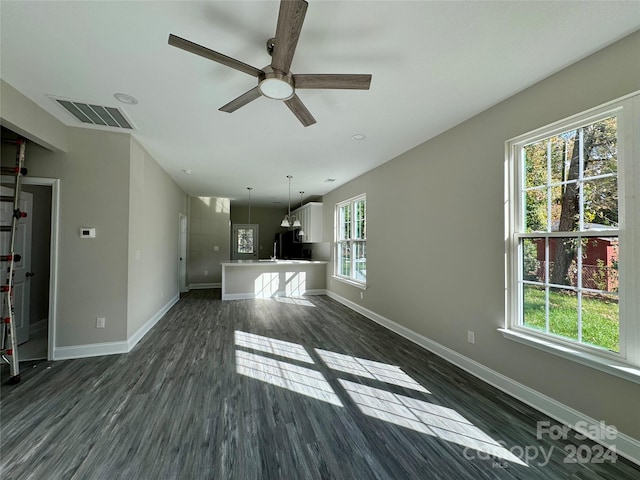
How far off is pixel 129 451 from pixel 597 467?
115 inches

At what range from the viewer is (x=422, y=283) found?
3.53 meters

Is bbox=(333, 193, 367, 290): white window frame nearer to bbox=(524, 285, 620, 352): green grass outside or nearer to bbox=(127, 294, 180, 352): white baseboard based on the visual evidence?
bbox=(524, 285, 620, 352): green grass outside

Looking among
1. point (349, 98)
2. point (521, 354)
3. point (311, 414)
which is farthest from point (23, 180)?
point (521, 354)

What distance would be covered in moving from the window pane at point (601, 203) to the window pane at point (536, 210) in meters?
0.28

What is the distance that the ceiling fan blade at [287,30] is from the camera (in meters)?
1.25

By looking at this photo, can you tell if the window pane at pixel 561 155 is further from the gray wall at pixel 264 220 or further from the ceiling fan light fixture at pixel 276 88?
the gray wall at pixel 264 220

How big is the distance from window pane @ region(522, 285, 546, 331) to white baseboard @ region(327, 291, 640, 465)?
533mm

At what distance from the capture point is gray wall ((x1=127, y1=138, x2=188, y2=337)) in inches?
134

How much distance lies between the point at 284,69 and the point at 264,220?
8847 mm

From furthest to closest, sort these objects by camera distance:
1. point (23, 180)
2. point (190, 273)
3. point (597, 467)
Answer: point (190, 273) → point (23, 180) → point (597, 467)

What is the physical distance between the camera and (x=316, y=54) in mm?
A: 1900

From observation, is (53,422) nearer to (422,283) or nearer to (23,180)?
(23,180)

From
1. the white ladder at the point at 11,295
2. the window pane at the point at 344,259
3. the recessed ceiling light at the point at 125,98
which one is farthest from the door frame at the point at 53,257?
the window pane at the point at 344,259

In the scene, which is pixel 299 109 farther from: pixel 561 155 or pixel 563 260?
pixel 563 260
